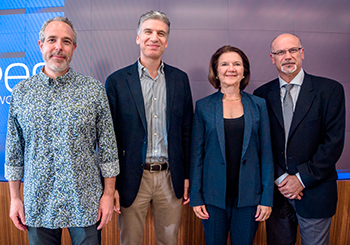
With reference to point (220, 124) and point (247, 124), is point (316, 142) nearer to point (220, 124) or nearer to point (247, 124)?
point (247, 124)

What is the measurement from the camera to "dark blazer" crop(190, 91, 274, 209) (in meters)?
1.65

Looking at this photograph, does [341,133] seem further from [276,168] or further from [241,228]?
[241,228]

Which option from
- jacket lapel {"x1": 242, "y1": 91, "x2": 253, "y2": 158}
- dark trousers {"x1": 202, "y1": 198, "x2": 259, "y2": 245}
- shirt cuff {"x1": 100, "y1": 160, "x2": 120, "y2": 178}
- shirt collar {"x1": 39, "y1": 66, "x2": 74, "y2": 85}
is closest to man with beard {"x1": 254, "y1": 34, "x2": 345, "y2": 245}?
jacket lapel {"x1": 242, "y1": 91, "x2": 253, "y2": 158}

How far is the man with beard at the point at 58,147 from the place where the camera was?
1.35m

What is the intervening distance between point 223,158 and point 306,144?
0.66m

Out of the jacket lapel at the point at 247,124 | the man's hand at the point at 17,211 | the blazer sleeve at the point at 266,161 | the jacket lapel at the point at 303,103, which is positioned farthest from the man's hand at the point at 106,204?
the jacket lapel at the point at 303,103

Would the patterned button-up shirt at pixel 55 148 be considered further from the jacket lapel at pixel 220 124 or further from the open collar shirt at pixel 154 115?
the jacket lapel at pixel 220 124

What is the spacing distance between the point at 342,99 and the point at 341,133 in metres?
0.26

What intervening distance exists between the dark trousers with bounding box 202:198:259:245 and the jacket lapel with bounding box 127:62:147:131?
0.84m

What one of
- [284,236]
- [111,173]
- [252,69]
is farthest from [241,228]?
[252,69]

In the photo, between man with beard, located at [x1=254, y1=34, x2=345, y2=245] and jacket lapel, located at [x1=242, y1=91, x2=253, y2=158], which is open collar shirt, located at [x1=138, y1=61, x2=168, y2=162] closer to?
jacket lapel, located at [x1=242, y1=91, x2=253, y2=158]

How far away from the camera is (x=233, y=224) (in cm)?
170

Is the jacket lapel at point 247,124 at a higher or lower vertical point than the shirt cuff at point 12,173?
higher

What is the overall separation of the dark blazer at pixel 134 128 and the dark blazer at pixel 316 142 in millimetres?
788
